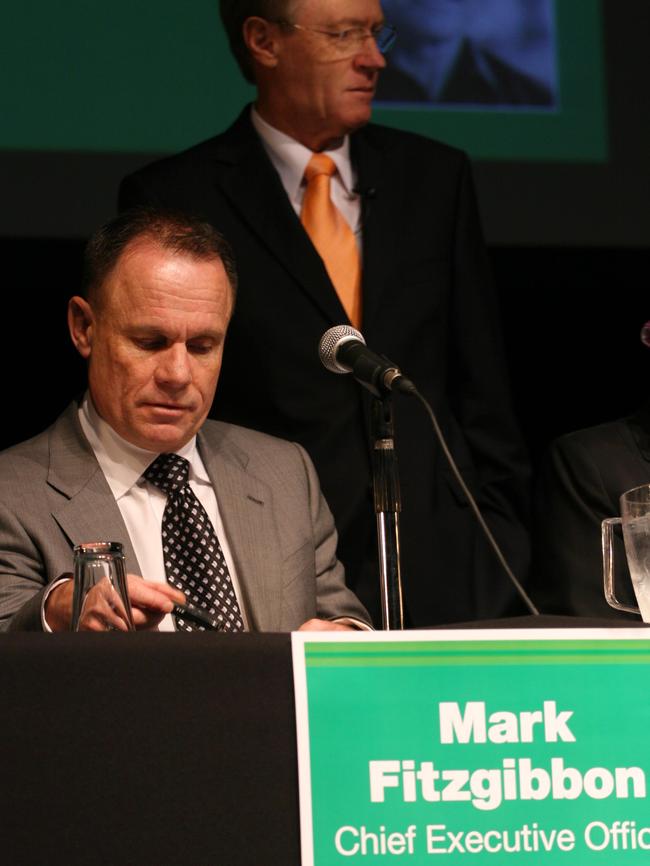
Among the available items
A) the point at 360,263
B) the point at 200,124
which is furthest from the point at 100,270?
the point at 200,124

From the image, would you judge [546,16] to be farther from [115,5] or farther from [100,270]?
[100,270]

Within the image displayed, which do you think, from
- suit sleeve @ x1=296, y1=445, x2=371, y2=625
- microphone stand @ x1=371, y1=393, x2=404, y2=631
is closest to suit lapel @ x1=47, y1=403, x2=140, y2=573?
suit sleeve @ x1=296, y1=445, x2=371, y2=625

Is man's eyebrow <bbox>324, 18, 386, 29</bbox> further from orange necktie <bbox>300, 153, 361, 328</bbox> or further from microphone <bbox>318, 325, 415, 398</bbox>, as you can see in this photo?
microphone <bbox>318, 325, 415, 398</bbox>

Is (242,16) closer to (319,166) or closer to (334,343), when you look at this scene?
(319,166)

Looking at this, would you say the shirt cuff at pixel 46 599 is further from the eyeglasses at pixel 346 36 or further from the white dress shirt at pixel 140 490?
the eyeglasses at pixel 346 36

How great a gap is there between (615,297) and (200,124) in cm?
119

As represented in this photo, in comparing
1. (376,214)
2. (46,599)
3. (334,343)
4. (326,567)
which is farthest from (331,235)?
(46,599)

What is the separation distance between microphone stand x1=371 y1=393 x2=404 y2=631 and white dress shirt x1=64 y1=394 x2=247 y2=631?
1.81 feet

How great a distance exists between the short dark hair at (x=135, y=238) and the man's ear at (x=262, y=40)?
2.36 ft

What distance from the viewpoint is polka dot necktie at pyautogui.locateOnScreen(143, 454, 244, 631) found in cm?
238

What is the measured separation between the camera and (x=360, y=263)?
A: 126 inches

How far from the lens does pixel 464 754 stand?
1.52m

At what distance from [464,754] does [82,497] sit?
1.06 metres

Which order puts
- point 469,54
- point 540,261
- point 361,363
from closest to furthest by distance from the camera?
1. point 361,363
2. point 469,54
3. point 540,261
